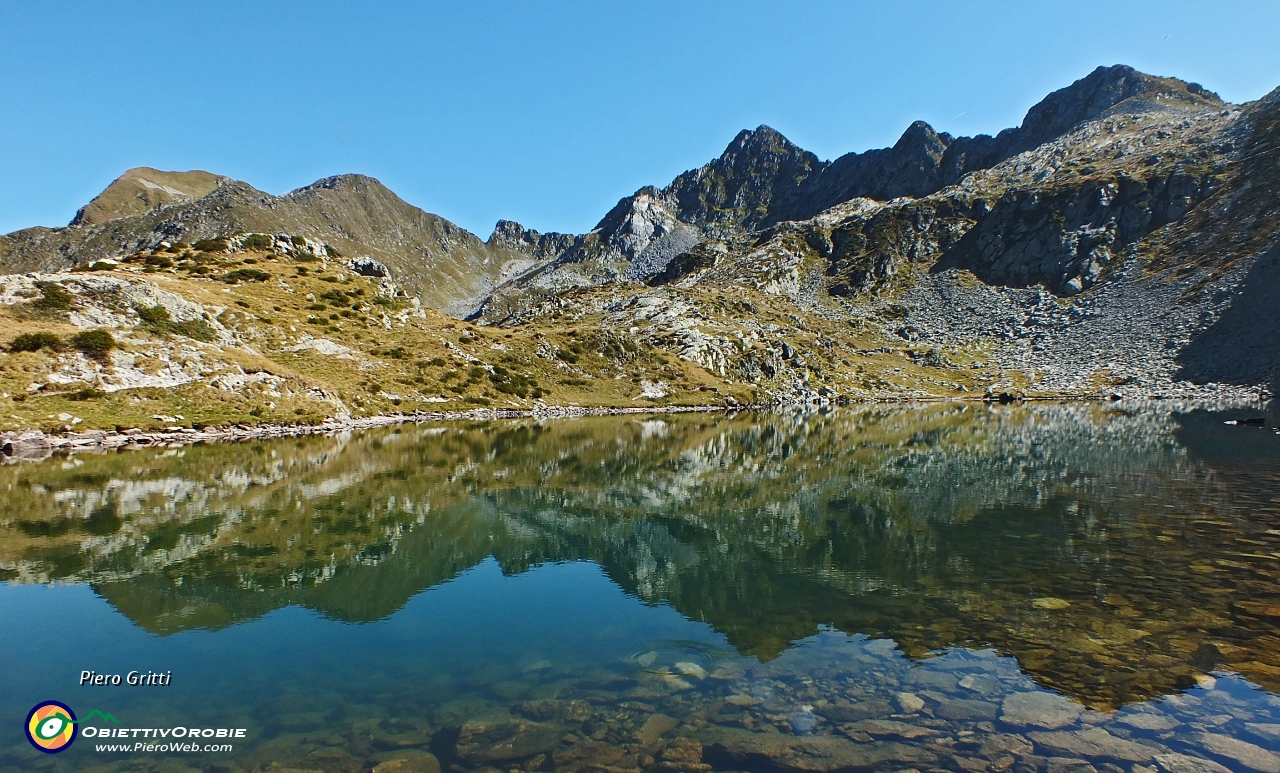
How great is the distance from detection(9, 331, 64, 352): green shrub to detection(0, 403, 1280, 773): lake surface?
2965cm

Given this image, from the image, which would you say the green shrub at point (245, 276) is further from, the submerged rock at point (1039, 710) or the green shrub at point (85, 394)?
the submerged rock at point (1039, 710)

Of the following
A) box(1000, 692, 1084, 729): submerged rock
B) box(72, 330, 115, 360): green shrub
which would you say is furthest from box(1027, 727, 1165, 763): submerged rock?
box(72, 330, 115, 360): green shrub

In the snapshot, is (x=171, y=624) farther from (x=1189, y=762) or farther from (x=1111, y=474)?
(x=1111, y=474)

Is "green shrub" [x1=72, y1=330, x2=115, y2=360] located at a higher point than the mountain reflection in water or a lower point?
higher

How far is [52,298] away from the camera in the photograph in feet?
210

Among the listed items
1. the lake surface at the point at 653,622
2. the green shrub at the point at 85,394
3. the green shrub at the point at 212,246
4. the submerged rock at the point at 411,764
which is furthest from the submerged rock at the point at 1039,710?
the green shrub at the point at 212,246

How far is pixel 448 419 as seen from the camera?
279 feet

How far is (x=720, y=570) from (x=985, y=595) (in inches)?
312

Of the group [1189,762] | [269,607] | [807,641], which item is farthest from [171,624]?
[1189,762]

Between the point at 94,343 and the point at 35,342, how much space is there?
13.5ft

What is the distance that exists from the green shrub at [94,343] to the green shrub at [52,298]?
7.32m

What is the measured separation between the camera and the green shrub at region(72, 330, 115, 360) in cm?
5828

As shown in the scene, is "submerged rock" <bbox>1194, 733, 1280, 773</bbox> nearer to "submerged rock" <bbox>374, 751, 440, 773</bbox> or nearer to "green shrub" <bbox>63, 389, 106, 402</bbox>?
"submerged rock" <bbox>374, 751, 440, 773</bbox>

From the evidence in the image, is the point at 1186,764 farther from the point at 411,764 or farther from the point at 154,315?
the point at 154,315
